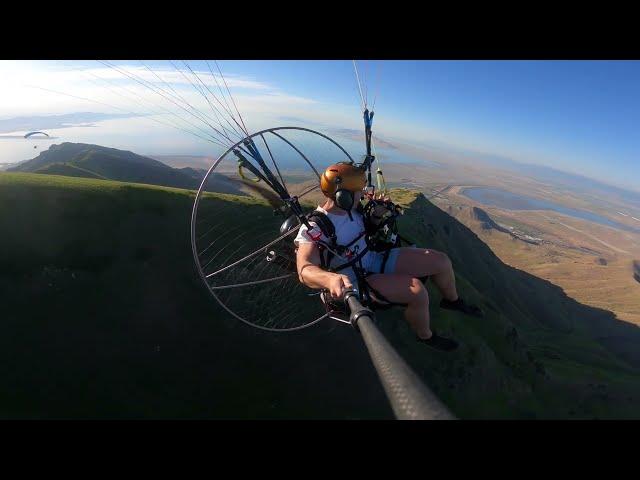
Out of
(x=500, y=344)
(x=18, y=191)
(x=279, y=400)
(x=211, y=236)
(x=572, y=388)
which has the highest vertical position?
(x=18, y=191)

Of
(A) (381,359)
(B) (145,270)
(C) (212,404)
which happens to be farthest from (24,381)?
(A) (381,359)

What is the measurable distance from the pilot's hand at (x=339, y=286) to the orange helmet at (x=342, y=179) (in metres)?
3.16

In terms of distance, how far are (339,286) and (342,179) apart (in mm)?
3584

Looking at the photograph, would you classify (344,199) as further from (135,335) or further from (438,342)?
(135,335)

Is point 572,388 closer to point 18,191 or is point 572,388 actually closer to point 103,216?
point 103,216

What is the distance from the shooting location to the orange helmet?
28.6 feet

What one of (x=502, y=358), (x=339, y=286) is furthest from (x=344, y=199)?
(x=502, y=358)

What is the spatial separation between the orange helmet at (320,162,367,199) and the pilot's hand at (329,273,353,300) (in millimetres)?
3155

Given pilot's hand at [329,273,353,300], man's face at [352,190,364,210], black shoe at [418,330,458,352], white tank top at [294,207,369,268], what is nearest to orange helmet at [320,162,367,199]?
man's face at [352,190,364,210]

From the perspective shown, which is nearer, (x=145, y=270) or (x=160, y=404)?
(x=160, y=404)

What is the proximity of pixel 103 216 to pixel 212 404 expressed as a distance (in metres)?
15.3

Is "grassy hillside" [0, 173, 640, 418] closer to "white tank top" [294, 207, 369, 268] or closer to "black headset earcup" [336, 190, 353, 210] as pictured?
"white tank top" [294, 207, 369, 268]

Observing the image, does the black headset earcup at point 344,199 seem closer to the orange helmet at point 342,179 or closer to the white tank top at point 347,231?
the orange helmet at point 342,179
